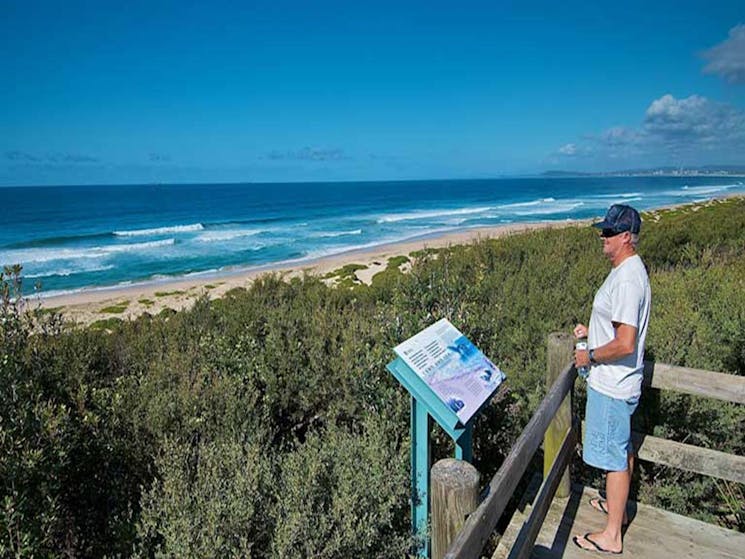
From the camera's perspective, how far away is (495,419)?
469 cm

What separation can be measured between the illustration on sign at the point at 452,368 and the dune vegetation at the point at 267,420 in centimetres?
78

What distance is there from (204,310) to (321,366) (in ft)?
9.87

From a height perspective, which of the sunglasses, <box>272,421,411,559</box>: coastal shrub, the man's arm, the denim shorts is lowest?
<box>272,421,411,559</box>: coastal shrub

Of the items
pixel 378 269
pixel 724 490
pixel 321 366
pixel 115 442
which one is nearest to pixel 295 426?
pixel 321 366

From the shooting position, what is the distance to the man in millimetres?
2916

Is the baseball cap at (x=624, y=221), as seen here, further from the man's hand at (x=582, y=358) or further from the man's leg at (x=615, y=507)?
the man's leg at (x=615, y=507)

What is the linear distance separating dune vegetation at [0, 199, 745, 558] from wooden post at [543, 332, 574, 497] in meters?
0.86

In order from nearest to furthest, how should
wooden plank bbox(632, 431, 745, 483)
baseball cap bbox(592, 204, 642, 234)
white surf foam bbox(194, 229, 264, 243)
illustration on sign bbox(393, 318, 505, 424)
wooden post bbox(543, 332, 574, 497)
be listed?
illustration on sign bbox(393, 318, 505, 424) < baseball cap bbox(592, 204, 642, 234) < wooden plank bbox(632, 431, 745, 483) < wooden post bbox(543, 332, 574, 497) < white surf foam bbox(194, 229, 264, 243)

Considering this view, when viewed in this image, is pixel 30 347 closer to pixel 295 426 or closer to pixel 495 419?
pixel 295 426

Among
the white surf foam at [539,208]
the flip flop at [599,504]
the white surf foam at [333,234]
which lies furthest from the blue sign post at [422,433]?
the white surf foam at [539,208]

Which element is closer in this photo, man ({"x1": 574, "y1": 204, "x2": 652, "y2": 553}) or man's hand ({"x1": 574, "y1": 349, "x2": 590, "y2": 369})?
man ({"x1": 574, "y1": 204, "x2": 652, "y2": 553})

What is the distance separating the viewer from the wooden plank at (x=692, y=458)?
341 cm

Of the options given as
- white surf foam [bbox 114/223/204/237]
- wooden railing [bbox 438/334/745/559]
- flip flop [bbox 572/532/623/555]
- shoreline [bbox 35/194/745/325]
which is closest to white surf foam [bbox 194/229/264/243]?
white surf foam [bbox 114/223/204/237]

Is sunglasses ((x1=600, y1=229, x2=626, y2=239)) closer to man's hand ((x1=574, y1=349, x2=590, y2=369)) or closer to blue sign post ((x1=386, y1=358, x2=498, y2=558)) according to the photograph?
man's hand ((x1=574, y1=349, x2=590, y2=369))
